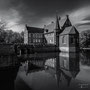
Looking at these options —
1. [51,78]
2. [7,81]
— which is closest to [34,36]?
[51,78]

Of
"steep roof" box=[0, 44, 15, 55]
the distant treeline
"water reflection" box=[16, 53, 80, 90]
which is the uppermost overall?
the distant treeline

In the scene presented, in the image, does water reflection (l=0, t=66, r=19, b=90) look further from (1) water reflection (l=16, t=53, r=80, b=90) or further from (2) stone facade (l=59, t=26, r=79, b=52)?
(2) stone facade (l=59, t=26, r=79, b=52)

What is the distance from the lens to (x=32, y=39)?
57406 mm

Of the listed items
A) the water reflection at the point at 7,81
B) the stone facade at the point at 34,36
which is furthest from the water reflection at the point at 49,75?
the stone facade at the point at 34,36

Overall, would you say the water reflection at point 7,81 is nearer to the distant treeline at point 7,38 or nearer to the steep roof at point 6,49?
the steep roof at point 6,49

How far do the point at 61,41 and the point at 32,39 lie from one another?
2301 centimetres

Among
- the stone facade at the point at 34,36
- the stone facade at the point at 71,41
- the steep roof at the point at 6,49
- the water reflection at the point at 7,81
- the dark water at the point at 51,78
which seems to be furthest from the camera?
the stone facade at the point at 34,36

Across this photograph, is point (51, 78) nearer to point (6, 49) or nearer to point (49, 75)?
point (49, 75)

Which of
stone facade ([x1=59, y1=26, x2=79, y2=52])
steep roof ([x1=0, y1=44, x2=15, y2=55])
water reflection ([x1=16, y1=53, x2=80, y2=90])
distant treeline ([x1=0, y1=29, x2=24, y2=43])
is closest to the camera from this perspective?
water reflection ([x1=16, y1=53, x2=80, y2=90])

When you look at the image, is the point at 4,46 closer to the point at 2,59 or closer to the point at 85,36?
the point at 2,59

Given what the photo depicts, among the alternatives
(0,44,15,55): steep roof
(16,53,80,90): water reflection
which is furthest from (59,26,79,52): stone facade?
(0,44,15,55): steep roof

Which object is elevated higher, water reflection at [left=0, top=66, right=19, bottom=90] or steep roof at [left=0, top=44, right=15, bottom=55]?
steep roof at [left=0, top=44, right=15, bottom=55]

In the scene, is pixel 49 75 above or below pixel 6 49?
below

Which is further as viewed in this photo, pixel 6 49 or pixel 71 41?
pixel 71 41
